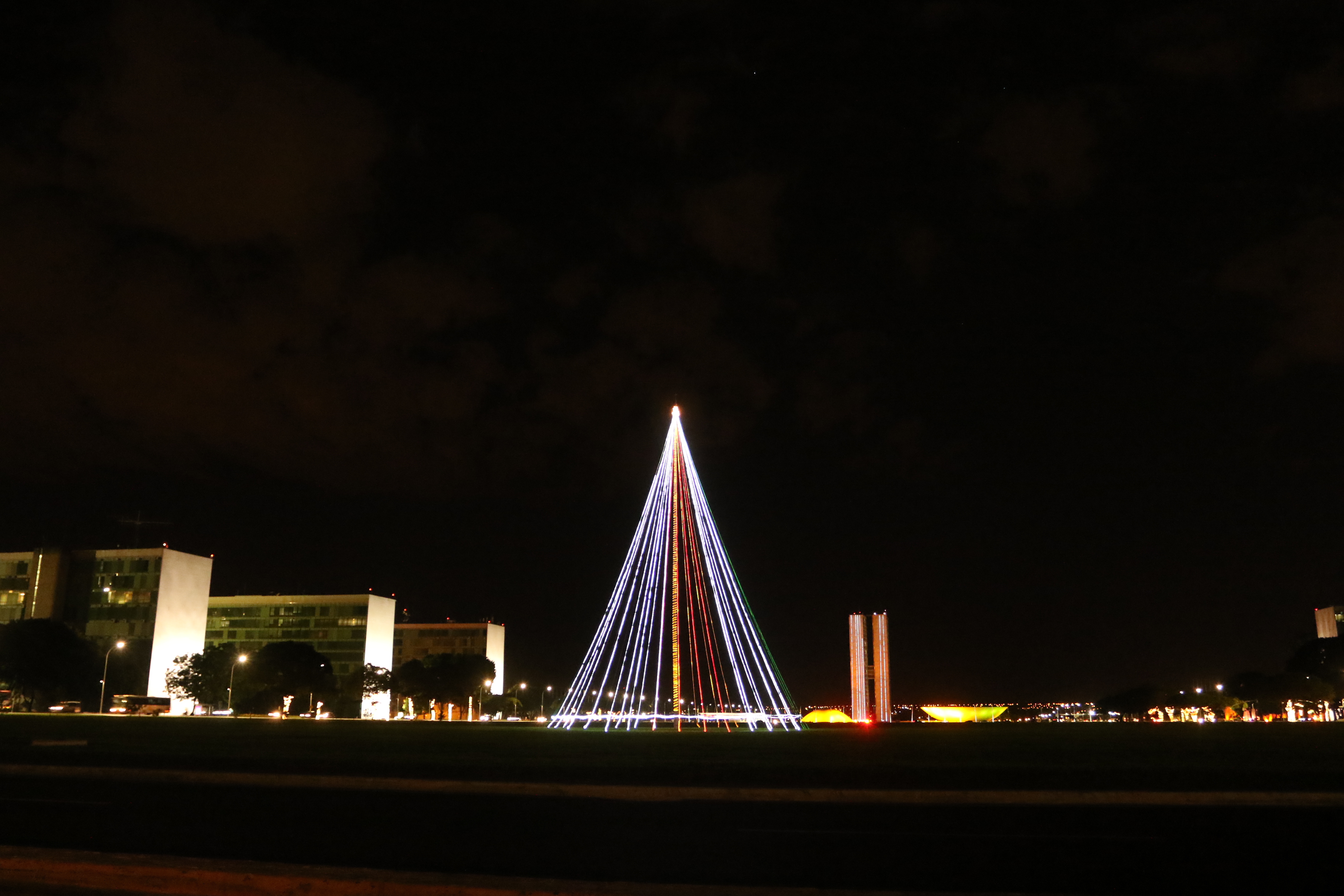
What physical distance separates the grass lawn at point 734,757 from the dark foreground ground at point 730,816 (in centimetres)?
18

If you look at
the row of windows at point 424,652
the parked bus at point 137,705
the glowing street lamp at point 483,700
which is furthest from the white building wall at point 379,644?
the parked bus at point 137,705

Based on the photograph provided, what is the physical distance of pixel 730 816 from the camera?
13742 mm

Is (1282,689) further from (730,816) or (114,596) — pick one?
(114,596)

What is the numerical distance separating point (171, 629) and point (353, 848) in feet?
441

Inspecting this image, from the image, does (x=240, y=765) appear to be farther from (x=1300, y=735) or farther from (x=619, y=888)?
(x=1300, y=735)

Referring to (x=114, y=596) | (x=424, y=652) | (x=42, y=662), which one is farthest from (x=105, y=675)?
(x=424, y=652)

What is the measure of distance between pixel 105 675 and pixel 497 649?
97141 mm

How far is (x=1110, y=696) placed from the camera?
166 meters

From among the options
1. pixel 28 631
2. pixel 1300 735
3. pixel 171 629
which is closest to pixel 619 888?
pixel 1300 735

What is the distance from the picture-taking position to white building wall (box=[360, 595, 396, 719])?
14450cm

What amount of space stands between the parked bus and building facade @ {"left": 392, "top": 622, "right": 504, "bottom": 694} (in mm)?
58609

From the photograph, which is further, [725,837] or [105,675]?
[105,675]

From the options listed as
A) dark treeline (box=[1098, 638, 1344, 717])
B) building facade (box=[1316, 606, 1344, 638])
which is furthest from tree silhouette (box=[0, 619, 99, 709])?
building facade (box=[1316, 606, 1344, 638])

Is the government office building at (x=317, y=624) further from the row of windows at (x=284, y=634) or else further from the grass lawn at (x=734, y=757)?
the grass lawn at (x=734, y=757)
